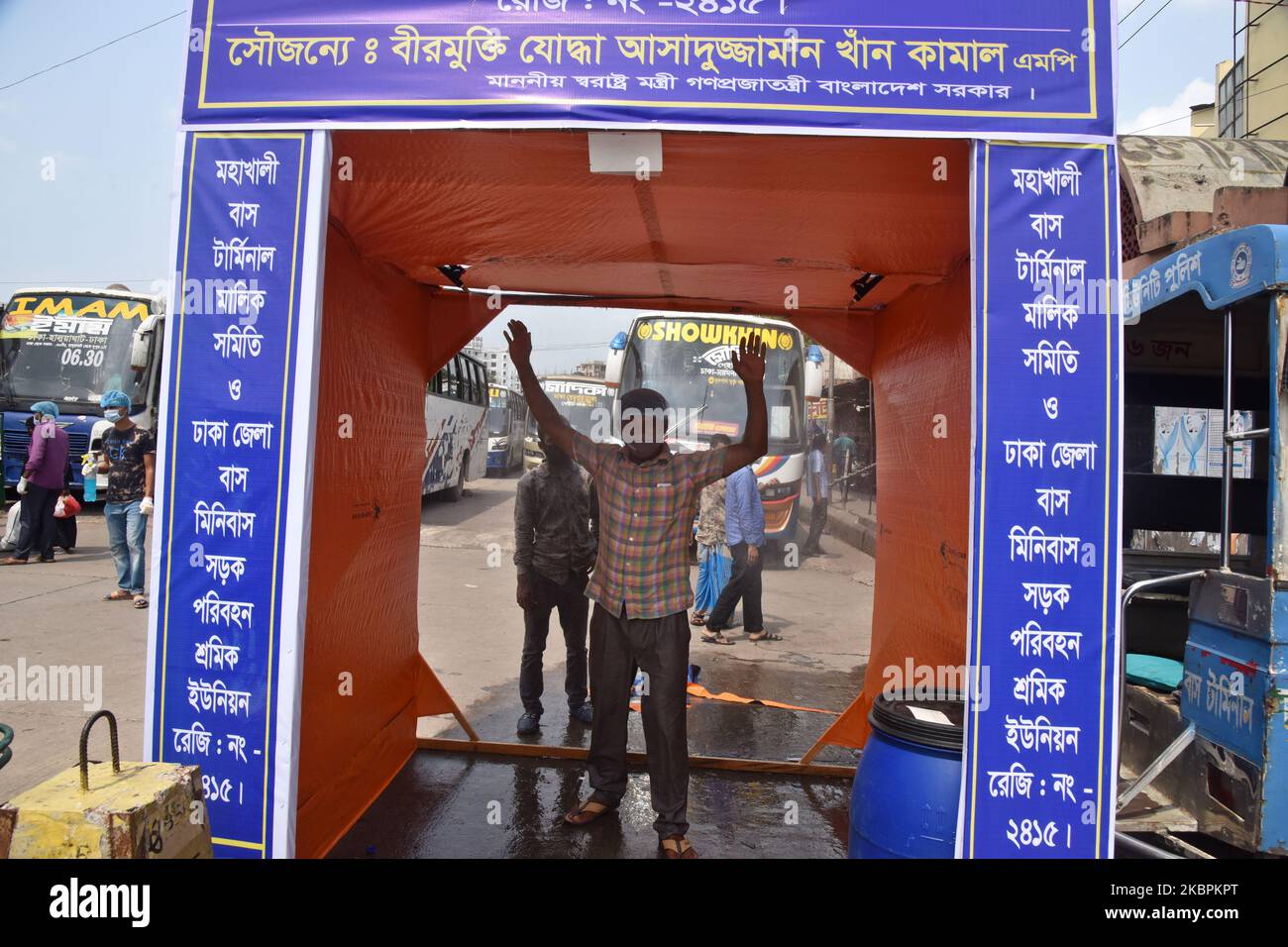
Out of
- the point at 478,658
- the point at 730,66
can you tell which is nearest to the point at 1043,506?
the point at 730,66

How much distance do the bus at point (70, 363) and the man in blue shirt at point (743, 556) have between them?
33.0 feet

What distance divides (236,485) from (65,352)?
13.7m

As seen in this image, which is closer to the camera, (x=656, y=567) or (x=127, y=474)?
(x=656, y=567)

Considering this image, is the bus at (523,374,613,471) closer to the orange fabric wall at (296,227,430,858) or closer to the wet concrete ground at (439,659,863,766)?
the wet concrete ground at (439,659,863,766)

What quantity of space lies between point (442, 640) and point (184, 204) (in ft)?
18.2

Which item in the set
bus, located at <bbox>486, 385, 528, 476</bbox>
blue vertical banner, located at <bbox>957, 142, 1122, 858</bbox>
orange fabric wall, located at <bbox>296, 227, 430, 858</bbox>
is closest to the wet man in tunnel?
orange fabric wall, located at <bbox>296, 227, 430, 858</bbox>

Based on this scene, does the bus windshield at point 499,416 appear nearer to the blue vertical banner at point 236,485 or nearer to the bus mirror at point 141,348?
the bus mirror at point 141,348

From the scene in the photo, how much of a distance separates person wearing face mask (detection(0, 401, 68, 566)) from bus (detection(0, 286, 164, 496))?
3300mm

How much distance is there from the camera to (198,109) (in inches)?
119

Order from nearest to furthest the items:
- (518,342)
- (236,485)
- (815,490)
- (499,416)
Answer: (236,485) → (518,342) → (815,490) → (499,416)

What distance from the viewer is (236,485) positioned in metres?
2.94

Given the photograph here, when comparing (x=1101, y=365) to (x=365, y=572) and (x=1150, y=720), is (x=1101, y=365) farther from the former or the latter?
(x=365, y=572)

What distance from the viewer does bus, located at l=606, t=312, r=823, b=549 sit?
13203 millimetres

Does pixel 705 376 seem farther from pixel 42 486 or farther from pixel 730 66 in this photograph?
pixel 730 66
